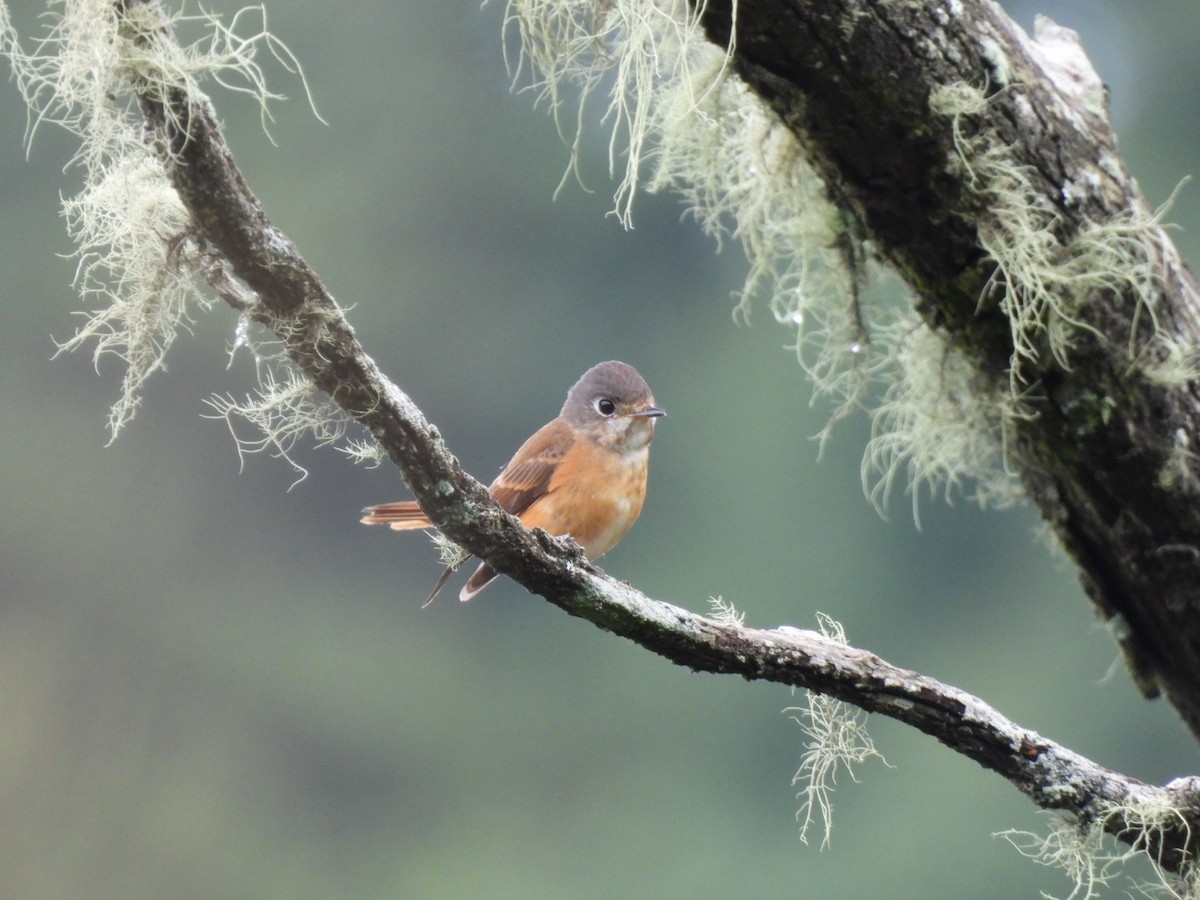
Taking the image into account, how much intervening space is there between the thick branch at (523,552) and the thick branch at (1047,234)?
453mm

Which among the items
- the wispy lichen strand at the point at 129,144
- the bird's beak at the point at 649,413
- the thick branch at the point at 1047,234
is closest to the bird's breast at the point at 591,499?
the bird's beak at the point at 649,413

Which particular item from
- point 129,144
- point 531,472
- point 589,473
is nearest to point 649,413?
point 589,473

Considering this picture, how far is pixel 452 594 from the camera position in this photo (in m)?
13.4

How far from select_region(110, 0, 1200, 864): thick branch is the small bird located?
4.60 feet

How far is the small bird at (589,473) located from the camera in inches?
134

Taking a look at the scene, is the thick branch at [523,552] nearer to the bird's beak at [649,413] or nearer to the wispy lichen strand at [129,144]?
the wispy lichen strand at [129,144]

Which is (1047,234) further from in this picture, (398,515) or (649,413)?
(398,515)

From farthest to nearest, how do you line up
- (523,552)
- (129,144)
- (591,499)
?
1. (591,499)
2. (523,552)
3. (129,144)

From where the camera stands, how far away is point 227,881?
1152 centimetres

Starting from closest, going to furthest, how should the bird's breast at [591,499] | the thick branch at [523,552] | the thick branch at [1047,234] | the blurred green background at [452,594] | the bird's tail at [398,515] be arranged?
the thick branch at [523,552], the thick branch at [1047,234], the bird's tail at [398,515], the bird's breast at [591,499], the blurred green background at [452,594]

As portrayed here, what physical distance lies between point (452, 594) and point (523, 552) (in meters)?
11.8

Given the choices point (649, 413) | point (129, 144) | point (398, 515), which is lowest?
point (398, 515)

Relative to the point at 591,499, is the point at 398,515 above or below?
below

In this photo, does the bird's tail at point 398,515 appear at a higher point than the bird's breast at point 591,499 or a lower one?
lower
